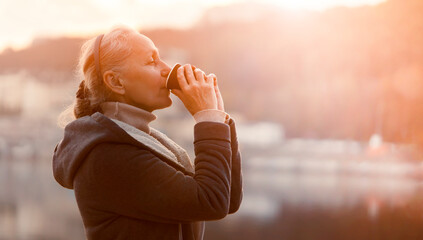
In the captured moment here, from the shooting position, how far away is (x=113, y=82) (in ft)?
2.68

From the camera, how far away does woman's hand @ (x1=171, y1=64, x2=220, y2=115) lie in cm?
79

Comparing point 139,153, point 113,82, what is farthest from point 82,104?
point 139,153

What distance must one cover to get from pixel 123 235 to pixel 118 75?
23 centimetres

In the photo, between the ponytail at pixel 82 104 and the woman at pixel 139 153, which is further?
the ponytail at pixel 82 104

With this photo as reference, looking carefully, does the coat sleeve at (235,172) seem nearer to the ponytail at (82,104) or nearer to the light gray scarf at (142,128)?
the light gray scarf at (142,128)

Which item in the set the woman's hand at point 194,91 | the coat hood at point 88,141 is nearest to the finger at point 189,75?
the woman's hand at point 194,91

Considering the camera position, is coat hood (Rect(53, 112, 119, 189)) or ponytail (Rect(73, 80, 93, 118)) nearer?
coat hood (Rect(53, 112, 119, 189))

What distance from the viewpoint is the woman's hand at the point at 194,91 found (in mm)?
792

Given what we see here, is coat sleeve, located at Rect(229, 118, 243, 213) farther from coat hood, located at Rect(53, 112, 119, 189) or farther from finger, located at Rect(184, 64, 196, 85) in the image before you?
coat hood, located at Rect(53, 112, 119, 189)

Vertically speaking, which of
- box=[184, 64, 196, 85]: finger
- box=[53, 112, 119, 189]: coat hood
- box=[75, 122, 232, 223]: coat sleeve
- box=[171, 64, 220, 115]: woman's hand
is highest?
box=[184, 64, 196, 85]: finger

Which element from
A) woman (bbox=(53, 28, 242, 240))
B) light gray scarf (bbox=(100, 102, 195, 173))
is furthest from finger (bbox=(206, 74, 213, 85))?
light gray scarf (bbox=(100, 102, 195, 173))

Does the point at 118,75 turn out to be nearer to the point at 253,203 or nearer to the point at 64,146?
the point at 64,146

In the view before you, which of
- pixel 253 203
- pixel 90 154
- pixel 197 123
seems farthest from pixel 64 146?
pixel 253 203

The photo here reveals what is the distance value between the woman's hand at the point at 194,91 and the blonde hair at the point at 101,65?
0.09 metres
